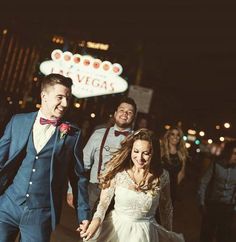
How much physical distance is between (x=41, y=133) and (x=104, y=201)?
42.2 inches

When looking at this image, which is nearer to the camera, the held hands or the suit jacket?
the suit jacket

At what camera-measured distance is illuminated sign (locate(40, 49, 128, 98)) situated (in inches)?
507

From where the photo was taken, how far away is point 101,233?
428 cm

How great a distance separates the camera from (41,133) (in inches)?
144

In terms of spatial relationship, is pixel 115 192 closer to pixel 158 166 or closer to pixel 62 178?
pixel 158 166

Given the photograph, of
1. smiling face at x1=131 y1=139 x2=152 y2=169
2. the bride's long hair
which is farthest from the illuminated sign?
smiling face at x1=131 y1=139 x2=152 y2=169

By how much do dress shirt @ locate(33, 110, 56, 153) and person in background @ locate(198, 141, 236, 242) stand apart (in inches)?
157

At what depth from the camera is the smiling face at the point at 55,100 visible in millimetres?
3645

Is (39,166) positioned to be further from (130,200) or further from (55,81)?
(130,200)

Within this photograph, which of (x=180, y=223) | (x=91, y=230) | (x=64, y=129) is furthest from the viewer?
(x=180, y=223)

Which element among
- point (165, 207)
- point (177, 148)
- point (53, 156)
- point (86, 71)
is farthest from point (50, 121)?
point (86, 71)

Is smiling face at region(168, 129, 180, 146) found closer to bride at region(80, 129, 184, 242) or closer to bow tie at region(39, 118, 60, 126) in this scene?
bride at region(80, 129, 184, 242)

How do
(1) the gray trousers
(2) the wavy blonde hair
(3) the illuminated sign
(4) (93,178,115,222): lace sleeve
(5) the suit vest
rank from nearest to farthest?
1. (5) the suit vest
2. (4) (93,178,115,222): lace sleeve
3. (1) the gray trousers
4. (2) the wavy blonde hair
5. (3) the illuminated sign

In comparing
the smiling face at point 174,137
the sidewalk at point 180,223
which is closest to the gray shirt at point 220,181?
the smiling face at point 174,137
